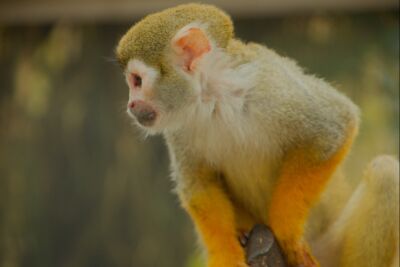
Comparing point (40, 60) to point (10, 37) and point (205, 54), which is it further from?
point (205, 54)

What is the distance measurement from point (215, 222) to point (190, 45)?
89 cm

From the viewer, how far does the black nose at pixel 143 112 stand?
2.52 meters

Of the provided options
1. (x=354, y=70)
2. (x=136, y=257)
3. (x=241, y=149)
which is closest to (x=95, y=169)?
(x=136, y=257)

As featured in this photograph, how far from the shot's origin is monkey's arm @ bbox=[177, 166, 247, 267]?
2.81m

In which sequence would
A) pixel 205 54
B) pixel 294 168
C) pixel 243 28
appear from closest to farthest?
1. pixel 205 54
2. pixel 294 168
3. pixel 243 28

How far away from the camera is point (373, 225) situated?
2975mm

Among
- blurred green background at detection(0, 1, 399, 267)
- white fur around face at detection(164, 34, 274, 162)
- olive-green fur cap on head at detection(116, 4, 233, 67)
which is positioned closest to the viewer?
olive-green fur cap on head at detection(116, 4, 233, 67)

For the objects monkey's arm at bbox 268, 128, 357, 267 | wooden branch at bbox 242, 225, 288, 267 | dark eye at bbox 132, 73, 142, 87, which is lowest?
wooden branch at bbox 242, 225, 288, 267

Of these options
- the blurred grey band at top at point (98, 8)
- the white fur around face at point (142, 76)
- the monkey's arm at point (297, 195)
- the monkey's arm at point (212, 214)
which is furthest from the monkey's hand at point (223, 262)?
the blurred grey band at top at point (98, 8)

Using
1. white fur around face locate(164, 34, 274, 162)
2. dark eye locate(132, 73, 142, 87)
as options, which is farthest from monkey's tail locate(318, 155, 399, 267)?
dark eye locate(132, 73, 142, 87)

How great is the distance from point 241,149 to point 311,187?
36 cm

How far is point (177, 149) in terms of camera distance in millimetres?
2988

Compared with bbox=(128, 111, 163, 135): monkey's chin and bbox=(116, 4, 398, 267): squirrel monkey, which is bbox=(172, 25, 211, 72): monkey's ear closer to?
bbox=(116, 4, 398, 267): squirrel monkey

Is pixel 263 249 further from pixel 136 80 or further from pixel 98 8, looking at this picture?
pixel 98 8
